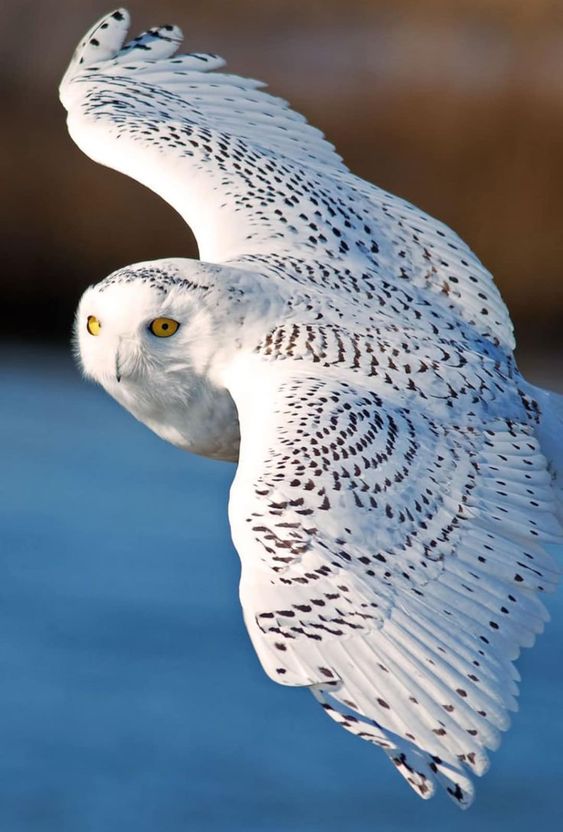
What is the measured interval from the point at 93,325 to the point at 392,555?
973 mm

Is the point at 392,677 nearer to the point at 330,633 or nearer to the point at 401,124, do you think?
the point at 330,633

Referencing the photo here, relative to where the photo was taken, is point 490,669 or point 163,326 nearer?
point 490,669

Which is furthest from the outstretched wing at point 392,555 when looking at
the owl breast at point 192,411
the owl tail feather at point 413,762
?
the owl breast at point 192,411

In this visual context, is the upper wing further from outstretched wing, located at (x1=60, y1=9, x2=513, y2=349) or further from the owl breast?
the owl breast

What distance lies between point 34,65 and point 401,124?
243 centimetres

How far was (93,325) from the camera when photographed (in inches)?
157

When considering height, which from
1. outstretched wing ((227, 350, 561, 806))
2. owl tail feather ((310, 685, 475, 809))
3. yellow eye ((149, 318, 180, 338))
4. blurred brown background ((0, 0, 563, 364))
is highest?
blurred brown background ((0, 0, 563, 364))

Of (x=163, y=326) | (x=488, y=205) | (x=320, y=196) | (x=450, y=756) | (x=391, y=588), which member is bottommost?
(x=450, y=756)

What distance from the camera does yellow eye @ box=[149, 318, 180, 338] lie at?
3945 millimetres

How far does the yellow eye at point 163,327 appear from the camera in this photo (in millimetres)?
3945

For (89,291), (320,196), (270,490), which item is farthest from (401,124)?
(270,490)

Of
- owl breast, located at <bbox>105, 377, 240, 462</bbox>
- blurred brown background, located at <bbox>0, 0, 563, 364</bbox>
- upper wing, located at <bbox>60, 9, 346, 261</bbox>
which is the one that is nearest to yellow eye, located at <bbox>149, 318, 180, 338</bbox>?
owl breast, located at <bbox>105, 377, 240, 462</bbox>

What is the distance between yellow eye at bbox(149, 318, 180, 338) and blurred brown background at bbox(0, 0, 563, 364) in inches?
231

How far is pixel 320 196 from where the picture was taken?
4594 millimetres
